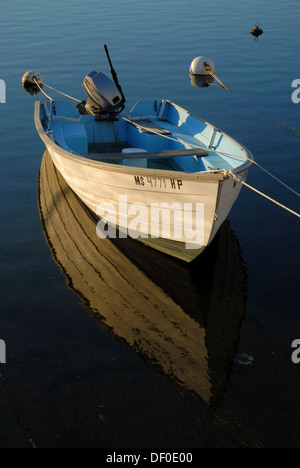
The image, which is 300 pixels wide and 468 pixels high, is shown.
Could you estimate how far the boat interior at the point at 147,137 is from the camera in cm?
1027

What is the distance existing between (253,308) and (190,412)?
2.45 meters

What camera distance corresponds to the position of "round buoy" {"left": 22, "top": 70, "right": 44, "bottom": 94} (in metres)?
18.9

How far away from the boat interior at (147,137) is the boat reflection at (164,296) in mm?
1613

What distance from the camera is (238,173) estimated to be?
26.9 ft

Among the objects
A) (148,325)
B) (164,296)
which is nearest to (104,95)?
(164,296)

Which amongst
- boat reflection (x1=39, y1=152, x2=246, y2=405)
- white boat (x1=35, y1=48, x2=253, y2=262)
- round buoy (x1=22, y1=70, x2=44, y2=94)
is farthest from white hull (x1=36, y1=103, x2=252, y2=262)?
round buoy (x1=22, y1=70, x2=44, y2=94)

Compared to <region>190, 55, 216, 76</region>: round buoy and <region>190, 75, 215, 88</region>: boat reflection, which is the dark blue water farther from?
<region>190, 55, 216, 76</region>: round buoy

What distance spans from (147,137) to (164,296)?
16.0 ft

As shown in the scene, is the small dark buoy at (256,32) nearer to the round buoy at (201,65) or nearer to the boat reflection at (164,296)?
the round buoy at (201,65)

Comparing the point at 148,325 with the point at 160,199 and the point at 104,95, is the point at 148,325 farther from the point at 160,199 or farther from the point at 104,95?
the point at 104,95

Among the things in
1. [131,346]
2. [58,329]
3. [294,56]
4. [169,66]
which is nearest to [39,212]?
[58,329]

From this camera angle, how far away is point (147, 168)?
9.36m

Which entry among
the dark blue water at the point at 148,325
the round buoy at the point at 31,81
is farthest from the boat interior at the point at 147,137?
the round buoy at the point at 31,81

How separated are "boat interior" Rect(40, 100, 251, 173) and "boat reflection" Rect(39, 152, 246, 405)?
1.61 meters
